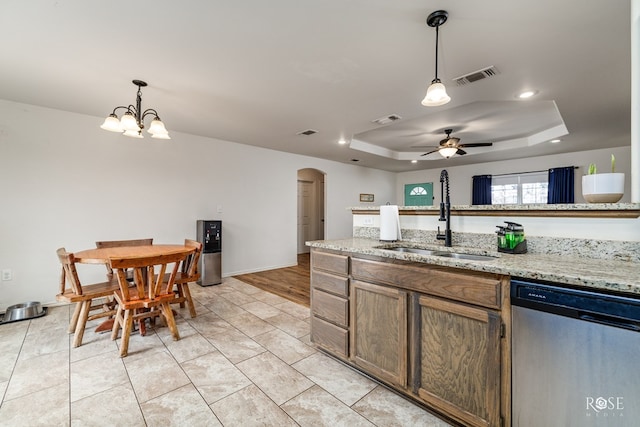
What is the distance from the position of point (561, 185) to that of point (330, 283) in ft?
19.5

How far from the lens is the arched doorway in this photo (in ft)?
24.5

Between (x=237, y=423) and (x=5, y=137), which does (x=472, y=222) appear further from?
(x=5, y=137)

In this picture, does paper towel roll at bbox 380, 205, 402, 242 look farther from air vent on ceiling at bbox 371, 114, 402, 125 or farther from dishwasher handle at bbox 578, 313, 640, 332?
air vent on ceiling at bbox 371, 114, 402, 125

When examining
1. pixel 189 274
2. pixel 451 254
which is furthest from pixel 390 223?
pixel 189 274

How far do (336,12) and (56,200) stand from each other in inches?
151

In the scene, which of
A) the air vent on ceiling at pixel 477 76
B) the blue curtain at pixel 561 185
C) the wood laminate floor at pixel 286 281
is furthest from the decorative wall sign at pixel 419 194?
the air vent on ceiling at pixel 477 76

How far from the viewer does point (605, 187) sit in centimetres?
139

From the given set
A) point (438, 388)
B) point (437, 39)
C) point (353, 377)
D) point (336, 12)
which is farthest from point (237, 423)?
point (437, 39)

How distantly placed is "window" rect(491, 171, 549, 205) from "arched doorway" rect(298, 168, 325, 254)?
14.0ft

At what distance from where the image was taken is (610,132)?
418 cm

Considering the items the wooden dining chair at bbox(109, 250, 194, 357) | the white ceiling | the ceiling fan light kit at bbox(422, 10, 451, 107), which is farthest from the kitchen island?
the white ceiling

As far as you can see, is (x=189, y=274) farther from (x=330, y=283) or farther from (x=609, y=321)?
(x=609, y=321)

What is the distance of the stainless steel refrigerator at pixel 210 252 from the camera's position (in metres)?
4.13

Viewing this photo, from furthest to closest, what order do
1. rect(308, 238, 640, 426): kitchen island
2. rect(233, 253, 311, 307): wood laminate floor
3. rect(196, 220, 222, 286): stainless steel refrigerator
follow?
rect(196, 220, 222, 286): stainless steel refrigerator
rect(233, 253, 311, 307): wood laminate floor
rect(308, 238, 640, 426): kitchen island
